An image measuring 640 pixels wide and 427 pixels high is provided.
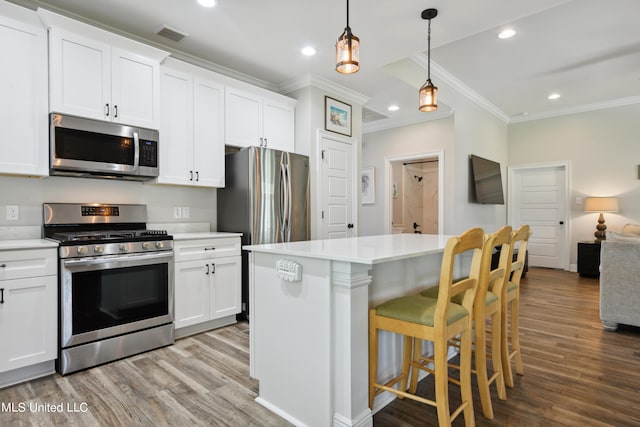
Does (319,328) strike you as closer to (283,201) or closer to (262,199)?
(262,199)

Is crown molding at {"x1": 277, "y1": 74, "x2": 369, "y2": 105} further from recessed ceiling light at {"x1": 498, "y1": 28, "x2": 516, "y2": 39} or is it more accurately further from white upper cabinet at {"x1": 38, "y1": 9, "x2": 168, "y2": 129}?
recessed ceiling light at {"x1": 498, "y1": 28, "x2": 516, "y2": 39}

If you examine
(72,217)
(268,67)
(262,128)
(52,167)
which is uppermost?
(268,67)

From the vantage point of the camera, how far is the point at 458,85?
16.3ft

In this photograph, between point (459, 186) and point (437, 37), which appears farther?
point (459, 186)

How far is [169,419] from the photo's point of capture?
1798mm

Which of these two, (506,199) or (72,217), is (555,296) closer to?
(506,199)

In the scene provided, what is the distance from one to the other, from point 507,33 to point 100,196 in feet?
13.9

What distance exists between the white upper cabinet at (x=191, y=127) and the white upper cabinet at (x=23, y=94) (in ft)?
2.79

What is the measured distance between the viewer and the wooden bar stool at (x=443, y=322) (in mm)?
1478

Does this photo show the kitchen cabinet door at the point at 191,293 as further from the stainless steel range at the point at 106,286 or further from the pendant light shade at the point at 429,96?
the pendant light shade at the point at 429,96

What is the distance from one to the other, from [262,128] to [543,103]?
5.02 meters

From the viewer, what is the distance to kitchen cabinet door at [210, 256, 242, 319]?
10.4ft

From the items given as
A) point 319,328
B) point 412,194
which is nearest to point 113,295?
point 319,328

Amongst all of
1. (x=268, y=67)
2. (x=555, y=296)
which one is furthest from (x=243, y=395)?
(x=555, y=296)
